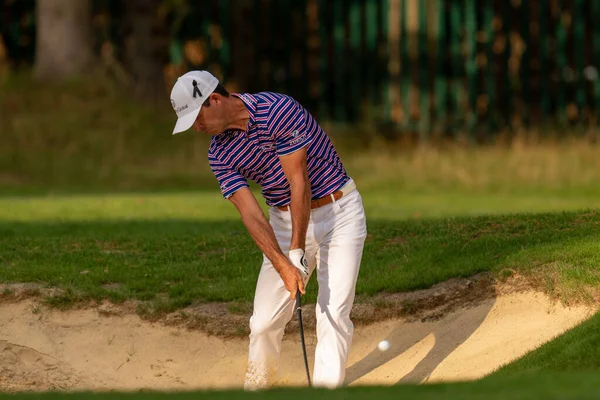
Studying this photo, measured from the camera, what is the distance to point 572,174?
21.0 m

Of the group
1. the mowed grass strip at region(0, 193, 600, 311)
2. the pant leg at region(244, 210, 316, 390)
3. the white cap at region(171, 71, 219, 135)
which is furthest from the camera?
the mowed grass strip at region(0, 193, 600, 311)

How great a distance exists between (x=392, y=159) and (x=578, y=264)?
39.2ft

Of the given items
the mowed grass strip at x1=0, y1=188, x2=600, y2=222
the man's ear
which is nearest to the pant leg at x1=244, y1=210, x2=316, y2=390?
the man's ear

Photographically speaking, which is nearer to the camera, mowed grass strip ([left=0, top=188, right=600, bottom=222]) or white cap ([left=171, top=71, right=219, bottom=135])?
white cap ([left=171, top=71, right=219, bottom=135])

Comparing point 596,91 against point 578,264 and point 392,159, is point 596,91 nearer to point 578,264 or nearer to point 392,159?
point 392,159

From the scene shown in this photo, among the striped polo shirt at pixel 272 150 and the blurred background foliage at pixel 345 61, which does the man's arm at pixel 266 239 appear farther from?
the blurred background foliage at pixel 345 61

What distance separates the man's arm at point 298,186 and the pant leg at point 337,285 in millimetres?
318

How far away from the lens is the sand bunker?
383 inches

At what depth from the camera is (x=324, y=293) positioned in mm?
8297

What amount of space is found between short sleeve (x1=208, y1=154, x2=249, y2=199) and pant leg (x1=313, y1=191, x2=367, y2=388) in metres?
0.63

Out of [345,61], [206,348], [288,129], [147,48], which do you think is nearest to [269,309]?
[288,129]

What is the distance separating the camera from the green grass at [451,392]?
607cm

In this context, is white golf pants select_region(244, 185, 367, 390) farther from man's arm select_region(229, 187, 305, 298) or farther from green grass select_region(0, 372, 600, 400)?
green grass select_region(0, 372, 600, 400)

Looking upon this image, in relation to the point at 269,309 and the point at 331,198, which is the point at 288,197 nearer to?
the point at 331,198
